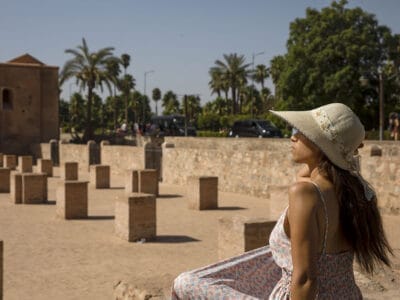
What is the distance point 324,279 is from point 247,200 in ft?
45.3

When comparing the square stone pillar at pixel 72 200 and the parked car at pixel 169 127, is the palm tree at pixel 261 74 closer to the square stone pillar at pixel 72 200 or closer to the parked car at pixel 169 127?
the parked car at pixel 169 127

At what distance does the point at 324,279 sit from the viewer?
2.30 m

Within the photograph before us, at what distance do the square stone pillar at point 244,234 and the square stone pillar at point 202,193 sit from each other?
6328 millimetres

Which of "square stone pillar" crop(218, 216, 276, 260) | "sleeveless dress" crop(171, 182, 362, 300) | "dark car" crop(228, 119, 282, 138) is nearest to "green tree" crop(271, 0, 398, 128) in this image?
"dark car" crop(228, 119, 282, 138)

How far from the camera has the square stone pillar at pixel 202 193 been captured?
46.3 feet

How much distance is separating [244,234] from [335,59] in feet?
92.5

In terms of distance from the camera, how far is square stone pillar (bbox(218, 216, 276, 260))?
24.3 feet

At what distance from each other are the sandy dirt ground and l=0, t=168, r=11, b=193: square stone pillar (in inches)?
158

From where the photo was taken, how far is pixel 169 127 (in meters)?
40.8

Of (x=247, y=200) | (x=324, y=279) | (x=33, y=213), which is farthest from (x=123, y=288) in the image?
(x=247, y=200)

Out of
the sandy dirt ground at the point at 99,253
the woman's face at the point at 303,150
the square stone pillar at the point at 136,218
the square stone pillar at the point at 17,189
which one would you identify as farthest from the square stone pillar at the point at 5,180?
the woman's face at the point at 303,150

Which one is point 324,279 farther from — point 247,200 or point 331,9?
point 331,9

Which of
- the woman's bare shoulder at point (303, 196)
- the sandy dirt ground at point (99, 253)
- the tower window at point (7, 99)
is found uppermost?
the tower window at point (7, 99)

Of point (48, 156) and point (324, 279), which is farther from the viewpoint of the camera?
point (48, 156)
